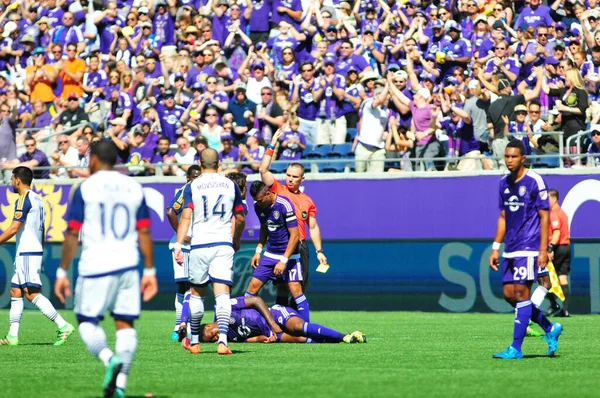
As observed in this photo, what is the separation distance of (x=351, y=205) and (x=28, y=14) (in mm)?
14167

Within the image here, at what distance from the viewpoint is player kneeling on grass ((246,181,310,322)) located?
51.6 ft

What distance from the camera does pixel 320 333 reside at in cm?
1548

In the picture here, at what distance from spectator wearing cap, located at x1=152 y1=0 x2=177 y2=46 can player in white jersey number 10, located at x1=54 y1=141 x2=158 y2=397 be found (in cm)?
2176

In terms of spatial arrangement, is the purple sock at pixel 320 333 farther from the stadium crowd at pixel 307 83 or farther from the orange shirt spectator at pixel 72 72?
the orange shirt spectator at pixel 72 72

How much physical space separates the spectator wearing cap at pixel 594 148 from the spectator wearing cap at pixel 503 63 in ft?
8.62

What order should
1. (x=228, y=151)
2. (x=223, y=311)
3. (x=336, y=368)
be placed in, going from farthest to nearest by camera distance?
(x=228, y=151) → (x=223, y=311) → (x=336, y=368)

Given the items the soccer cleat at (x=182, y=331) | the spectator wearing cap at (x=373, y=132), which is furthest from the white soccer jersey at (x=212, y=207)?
the spectator wearing cap at (x=373, y=132)

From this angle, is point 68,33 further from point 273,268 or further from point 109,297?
point 109,297

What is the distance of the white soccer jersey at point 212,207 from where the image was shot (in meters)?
13.4

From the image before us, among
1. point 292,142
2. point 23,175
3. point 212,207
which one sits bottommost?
point 212,207

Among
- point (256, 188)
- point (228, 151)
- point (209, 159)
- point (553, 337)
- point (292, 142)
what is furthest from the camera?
point (228, 151)

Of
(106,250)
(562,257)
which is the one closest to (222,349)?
(106,250)

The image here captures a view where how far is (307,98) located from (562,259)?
281 inches

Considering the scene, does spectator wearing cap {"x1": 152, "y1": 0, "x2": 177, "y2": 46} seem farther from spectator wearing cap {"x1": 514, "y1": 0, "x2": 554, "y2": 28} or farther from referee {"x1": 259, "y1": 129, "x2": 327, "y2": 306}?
referee {"x1": 259, "y1": 129, "x2": 327, "y2": 306}
